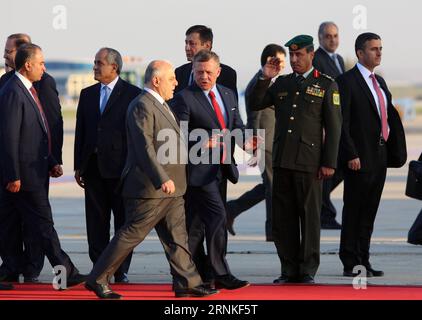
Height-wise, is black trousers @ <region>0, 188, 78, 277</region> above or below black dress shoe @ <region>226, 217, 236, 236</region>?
above

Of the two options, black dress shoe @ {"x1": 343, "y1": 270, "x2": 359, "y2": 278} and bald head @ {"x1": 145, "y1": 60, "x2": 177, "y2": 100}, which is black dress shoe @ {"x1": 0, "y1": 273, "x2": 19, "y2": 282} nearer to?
bald head @ {"x1": 145, "y1": 60, "x2": 177, "y2": 100}

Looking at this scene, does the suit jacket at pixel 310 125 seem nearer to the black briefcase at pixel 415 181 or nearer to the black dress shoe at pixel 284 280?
the black dress shoe at pixel 284 280

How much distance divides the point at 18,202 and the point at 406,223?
6.30m

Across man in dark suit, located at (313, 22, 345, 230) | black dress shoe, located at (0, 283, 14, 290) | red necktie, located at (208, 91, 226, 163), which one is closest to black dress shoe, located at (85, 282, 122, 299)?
black dress shoe, located at (0, 283, 14, 290)

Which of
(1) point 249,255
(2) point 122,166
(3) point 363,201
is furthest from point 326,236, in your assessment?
(2) point 122,166

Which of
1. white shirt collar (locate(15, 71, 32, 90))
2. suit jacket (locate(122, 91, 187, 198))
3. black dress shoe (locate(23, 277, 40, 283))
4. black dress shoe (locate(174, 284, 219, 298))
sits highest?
white shirt collar (locate(15, 71, 32, 90))

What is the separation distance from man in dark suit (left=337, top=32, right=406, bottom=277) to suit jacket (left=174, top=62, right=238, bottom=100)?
0.92 metres

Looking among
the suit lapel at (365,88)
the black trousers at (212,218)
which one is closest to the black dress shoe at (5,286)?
the black trousers at (212,218)

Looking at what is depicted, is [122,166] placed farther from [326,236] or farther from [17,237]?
[326,236]

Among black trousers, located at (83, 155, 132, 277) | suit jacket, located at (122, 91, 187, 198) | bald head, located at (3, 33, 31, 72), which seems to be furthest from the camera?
bald head, located at (3, 33, 31, 72)

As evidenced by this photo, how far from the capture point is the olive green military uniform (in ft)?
31.8

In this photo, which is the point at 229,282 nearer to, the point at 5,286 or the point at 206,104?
the point at 206,104

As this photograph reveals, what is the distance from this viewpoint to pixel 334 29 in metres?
13.6

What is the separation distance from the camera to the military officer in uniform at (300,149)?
9.70 meters
